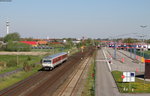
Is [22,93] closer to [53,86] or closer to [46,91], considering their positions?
[46,91]

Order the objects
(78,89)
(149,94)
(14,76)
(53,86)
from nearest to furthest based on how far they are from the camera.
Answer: (149,94), (78,89), (53,86), (14,76)

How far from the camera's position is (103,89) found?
98.9 ft

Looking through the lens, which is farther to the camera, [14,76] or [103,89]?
[14,76]

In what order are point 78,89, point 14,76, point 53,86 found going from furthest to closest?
1. point 14,76
2. point 53,86
3. point 78,89

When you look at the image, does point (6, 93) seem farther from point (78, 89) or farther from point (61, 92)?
point (78, 89)

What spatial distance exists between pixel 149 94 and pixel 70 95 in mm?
8533

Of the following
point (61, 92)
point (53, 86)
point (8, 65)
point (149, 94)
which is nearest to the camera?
point (149, 94)

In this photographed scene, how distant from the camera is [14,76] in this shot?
41.3 m

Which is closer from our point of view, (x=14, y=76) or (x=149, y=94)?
(x=149, y=94)

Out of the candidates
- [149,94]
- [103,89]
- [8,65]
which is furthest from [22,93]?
[8,65]

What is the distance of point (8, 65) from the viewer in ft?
189

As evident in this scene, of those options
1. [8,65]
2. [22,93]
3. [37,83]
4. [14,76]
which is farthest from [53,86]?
[8,65]

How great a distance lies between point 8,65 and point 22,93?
2992cm

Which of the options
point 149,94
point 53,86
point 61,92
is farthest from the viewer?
point 53,86
